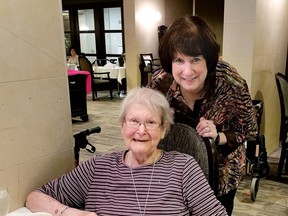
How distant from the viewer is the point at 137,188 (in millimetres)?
1315

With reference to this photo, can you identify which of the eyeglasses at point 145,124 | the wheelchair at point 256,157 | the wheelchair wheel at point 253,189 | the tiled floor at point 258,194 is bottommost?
the tiled floor at point 258,194

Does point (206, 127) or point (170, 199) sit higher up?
point (206, 127)

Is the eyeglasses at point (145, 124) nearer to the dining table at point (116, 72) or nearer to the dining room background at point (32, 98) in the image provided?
the dining room background at point (32, 98)

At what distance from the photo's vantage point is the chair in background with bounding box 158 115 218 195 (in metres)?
1.35


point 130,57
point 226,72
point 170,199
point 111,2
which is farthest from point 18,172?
point 111,2

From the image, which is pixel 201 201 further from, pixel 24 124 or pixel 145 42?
pixel 145 42

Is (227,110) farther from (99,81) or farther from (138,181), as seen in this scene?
(99,81)

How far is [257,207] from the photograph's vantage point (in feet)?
9.45

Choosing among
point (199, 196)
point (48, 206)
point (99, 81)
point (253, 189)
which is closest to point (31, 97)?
point (48, 206)

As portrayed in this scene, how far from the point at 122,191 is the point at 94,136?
3.74 m

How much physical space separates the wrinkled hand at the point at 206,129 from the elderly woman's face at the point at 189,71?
6.0 inches

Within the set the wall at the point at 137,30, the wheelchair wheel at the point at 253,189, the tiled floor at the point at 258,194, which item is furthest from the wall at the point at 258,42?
the wall at the point at 137,30

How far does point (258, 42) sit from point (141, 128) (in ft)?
7.94

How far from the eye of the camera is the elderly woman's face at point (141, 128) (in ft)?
4.32
